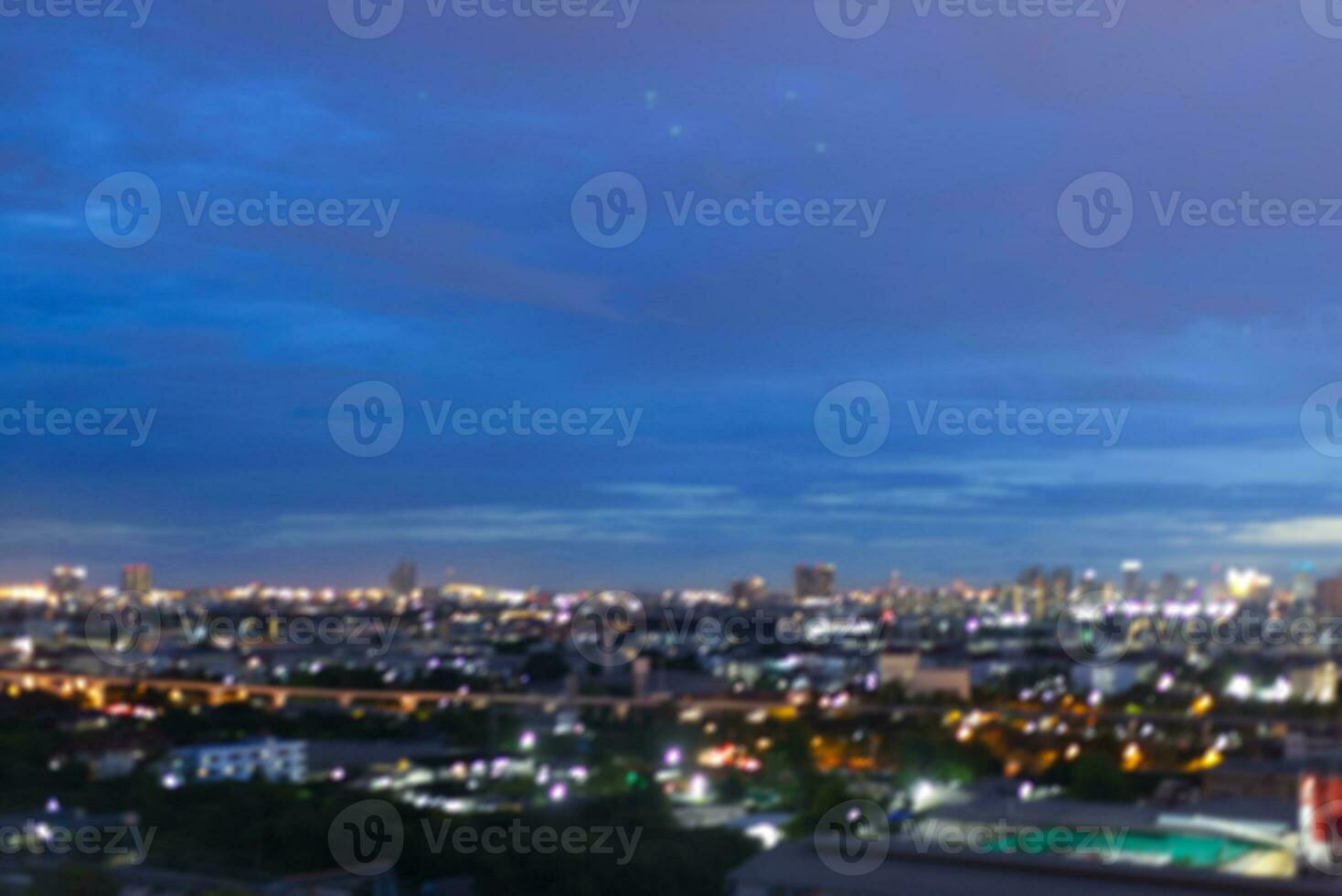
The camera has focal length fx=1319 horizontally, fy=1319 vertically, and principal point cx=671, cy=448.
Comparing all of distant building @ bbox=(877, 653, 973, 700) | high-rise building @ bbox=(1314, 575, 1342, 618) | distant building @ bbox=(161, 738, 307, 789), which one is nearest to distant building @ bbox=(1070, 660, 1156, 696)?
distant building @ bbox=(877, 653, 973, 700)

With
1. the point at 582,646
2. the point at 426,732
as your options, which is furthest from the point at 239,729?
the point at 582,646

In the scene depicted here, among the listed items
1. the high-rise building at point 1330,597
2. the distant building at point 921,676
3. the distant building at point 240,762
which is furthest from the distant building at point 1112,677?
the high-rise building at point 1330,597

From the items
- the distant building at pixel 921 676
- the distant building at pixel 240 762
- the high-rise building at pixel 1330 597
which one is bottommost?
the distant building at pixel 240 762

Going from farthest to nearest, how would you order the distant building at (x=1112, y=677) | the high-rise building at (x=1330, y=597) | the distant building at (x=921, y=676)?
1. the high-rise building at (x=1330, y=597)
2. the distant building at (x=1112, y=677)
3. the distant building at (x=921, y=676)

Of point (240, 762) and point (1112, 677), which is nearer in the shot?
point (240, 762)

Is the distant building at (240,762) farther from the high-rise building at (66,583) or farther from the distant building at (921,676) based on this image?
the high-rise building at (66,583)

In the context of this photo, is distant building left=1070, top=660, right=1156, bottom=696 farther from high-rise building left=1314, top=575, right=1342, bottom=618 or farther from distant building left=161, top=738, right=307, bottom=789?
high-rise building left=1314, top=575, right=1342, bottom=618

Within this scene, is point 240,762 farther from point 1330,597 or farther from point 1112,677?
point 1330,597

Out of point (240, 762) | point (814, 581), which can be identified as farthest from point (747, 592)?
point (240, 762)
